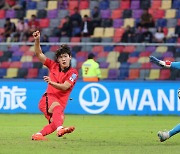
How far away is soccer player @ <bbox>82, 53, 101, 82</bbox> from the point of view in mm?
22672

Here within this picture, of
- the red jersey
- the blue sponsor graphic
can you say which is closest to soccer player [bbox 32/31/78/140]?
the red jersey

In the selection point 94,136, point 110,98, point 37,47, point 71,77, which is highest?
point 37,47

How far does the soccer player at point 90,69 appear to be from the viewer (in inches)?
893

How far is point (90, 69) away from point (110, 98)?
4.62 feet

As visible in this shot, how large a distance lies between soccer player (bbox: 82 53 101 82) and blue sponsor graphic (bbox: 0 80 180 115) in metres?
0.86

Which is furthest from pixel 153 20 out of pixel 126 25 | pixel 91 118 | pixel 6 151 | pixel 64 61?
pixel 6 151

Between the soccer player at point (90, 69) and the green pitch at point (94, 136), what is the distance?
2.05 m

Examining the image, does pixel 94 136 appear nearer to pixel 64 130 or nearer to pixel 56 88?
pixel 56 88

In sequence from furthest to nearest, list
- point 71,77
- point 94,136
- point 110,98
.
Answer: point 110,98 < point 94,136 < point 71,77

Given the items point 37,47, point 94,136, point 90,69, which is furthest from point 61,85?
point 90,69

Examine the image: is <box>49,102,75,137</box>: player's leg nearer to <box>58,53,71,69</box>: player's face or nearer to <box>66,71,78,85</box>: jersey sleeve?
<box>66,71,78,85</box>: jersey sleeve

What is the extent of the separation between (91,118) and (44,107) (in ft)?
25.7

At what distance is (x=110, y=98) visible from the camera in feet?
71.1

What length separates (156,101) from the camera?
21469 millimetres
